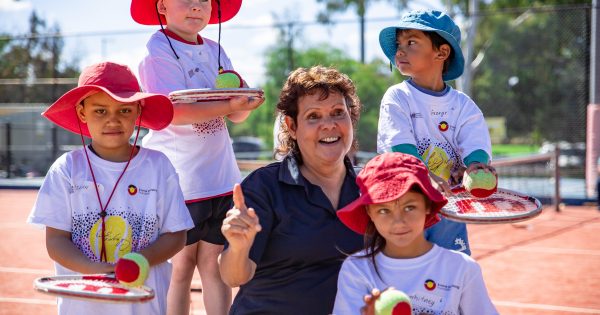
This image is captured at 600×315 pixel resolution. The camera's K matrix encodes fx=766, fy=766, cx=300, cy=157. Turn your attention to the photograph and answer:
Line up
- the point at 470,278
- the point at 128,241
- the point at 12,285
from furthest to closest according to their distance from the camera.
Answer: the point at 12,285
the point at 128,241
the point at 470,278

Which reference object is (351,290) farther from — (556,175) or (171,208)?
(556,175)

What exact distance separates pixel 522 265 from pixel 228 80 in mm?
6497

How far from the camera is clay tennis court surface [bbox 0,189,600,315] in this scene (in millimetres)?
7156

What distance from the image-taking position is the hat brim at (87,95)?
10.9 ft

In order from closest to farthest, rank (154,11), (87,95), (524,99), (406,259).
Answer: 1. (406,259)
2. (87,95)
3. (154,11)
4. (524,99)

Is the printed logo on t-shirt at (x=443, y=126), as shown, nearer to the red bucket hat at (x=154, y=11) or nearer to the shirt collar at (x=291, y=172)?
the shirt collar at (x=291, y=172)

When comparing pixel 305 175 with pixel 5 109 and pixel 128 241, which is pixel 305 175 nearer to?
pixel 128 241

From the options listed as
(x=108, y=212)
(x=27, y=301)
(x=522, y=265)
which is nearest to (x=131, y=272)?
(x=108, y=212)

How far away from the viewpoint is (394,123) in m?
3.75

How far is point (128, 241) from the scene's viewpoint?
3.27 m

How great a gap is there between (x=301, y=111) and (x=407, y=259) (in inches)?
35.0

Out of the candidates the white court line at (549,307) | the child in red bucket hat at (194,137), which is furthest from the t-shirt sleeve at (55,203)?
the white court line at (549,307)

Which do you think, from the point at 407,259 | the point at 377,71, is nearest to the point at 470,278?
the point at 407,259

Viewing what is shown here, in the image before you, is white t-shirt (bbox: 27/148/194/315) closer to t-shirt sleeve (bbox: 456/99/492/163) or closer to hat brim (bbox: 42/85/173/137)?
hat brim (bbox: 42/85/173/137)
